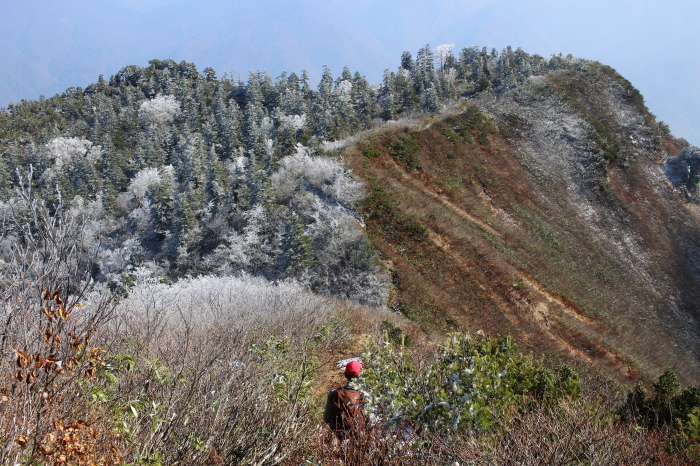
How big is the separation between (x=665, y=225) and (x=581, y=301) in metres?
13.7

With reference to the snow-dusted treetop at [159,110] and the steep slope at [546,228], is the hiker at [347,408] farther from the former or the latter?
the snow-dusted treetop at [159,110]

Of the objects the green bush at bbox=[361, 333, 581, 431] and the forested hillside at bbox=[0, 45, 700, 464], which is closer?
the forested hillside at bbox=[0, 45, 700, 464]

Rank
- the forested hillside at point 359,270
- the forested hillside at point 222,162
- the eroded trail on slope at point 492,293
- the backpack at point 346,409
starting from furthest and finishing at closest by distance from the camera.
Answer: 1. the forested hillside at point 222,162
2. the eroded trail on slope at point 492,293
3. the backpack at point 346,409
4. the forested hillside at point 359,270

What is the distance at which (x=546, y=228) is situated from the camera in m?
28.8

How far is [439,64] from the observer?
71188mm

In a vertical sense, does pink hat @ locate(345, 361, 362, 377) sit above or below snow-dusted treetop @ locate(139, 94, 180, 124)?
below

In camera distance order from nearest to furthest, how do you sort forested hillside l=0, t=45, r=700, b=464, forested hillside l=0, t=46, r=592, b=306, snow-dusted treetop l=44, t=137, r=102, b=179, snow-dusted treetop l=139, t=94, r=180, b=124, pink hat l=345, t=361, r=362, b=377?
forested hillside l=0, t=45, r=700, b=464 → pink hat l=345, t=361, r=362, b=377 → forested hillside l=0, t=46, r=592, b=306 → snow-dusted treetop l=44, t=137, r=102, b=179 → snow-dusted treetop l=139, t=94, r=180, b=124

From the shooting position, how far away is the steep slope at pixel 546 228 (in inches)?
874

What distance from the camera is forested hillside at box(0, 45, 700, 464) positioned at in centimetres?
411

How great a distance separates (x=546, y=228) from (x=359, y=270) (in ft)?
47.2

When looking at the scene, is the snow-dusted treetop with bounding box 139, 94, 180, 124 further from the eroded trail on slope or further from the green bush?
the green bush

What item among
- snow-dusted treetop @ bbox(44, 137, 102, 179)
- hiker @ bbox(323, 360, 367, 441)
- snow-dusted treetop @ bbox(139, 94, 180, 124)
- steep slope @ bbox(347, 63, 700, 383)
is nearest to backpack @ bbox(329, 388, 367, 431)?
hiker @ bbox(323, 360, 367, 441)

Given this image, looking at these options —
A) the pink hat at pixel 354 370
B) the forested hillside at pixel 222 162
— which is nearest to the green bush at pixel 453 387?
the pink hat at pixel 354 370

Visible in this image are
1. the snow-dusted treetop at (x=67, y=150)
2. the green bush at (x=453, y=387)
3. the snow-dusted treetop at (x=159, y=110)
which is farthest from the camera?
the snow-dusted treetop at (x=159, y=110)
